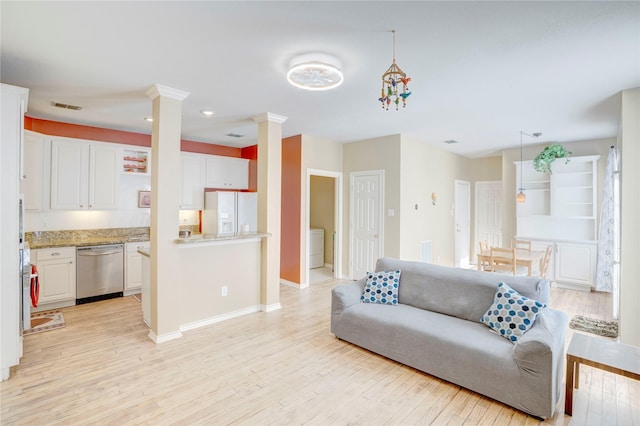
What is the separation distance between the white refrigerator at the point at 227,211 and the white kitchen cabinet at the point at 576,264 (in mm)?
5593

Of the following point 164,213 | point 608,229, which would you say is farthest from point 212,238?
point 608,229

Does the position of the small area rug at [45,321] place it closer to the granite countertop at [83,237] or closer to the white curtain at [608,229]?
the granite countertop at [83,237]

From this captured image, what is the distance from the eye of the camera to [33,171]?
4.26m

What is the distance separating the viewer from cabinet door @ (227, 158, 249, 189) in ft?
21.0

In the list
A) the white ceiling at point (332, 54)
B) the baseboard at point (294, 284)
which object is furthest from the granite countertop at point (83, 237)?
the baseboard at point (294, 284)

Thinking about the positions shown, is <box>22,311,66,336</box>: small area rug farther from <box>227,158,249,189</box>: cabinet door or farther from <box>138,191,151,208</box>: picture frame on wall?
<box>227,158,249,189</box>: cabinet door

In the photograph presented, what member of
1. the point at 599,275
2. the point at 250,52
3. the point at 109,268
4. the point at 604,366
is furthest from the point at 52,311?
the point at 599,275

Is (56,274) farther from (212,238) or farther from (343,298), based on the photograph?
(343,298)

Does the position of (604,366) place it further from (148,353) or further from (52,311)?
(52,311)

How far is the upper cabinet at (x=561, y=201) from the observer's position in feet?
18.5

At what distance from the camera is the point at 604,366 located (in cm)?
211

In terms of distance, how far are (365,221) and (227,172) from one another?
2.93 m

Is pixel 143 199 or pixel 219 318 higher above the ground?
pixel 143 199

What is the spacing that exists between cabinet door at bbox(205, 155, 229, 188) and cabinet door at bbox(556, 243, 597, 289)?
6443 millimetres
